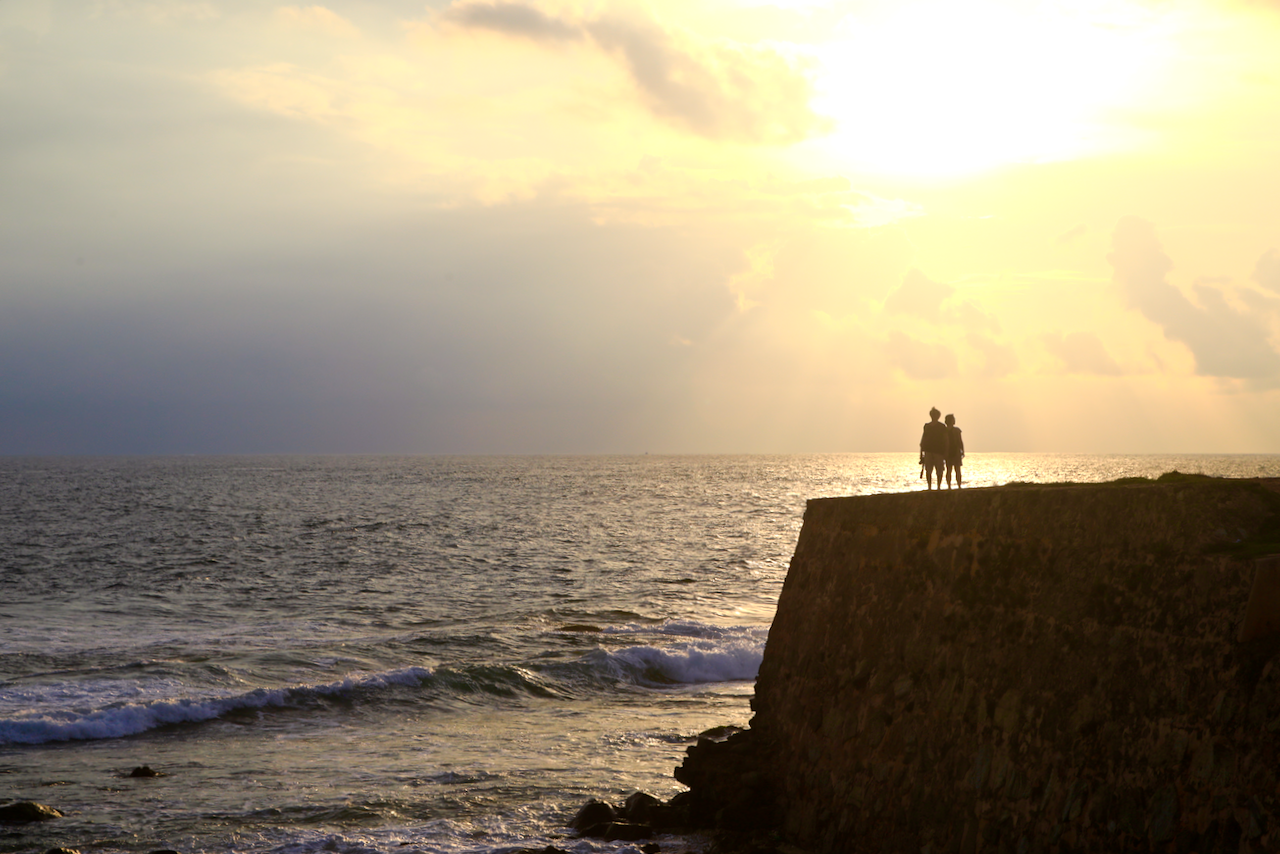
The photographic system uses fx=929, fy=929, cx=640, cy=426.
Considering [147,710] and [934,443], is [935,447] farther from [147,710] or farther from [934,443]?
[147,710]

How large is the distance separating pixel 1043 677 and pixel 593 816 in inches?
275

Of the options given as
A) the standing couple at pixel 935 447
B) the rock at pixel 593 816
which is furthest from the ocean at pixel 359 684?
the standing couple at pixel 935 447

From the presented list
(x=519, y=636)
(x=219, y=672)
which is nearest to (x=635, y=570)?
(x=519, y=636)

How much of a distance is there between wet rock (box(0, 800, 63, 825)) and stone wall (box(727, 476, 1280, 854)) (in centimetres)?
1025

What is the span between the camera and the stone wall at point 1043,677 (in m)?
6.85

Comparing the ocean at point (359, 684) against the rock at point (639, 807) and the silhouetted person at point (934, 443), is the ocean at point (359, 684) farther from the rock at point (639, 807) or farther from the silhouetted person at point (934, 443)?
the silhouetted person at point (934, 443)

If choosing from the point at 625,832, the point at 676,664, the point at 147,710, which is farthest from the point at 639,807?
the point at 676,664

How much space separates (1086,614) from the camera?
8188 mm

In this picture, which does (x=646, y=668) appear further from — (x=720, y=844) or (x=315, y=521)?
(x=315, y=521)

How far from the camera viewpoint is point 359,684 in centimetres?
2175

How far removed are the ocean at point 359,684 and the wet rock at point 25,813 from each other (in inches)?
8.0

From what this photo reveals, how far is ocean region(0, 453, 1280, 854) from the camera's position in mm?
13664

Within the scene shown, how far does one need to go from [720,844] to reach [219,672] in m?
15.5

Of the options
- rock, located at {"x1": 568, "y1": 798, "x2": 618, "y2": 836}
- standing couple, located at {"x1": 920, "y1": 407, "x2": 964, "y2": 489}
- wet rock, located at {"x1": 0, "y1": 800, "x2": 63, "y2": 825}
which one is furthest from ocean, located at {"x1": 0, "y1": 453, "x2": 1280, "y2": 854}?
standing couple, located at {"x1": 920, "y1": 407, "x2": 964, "y2": 489}
